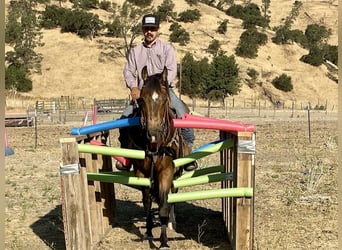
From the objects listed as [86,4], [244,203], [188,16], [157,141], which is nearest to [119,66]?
[188,16]

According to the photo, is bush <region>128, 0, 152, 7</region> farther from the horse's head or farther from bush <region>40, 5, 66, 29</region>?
the horse's head

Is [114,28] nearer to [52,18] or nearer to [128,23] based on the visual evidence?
[128,23]

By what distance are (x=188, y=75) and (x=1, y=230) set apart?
50.4 meters

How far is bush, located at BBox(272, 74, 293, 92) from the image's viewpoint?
5547cm

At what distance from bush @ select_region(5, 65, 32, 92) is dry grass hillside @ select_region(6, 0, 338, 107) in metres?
0.85

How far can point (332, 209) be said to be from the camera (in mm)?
8227

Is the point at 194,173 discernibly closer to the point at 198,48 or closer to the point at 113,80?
the point at 113,80

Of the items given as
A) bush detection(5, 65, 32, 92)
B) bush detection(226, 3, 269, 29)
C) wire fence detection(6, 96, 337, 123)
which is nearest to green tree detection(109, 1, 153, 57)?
bush detection(5, 65, 32, 92)

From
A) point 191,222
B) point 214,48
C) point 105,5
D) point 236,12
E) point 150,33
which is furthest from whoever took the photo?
point 236,12

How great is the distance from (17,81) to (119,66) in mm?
11096

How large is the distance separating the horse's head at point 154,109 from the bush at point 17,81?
145ft

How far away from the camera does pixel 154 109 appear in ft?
16.3

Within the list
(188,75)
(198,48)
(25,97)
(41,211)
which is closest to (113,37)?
(198,48)

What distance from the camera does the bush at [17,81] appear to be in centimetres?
4739
